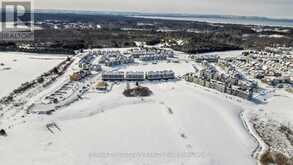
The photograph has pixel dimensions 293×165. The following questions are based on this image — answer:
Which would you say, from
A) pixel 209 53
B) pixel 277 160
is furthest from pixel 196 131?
pixel 209 53

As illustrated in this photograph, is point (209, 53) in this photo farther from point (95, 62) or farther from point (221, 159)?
point (221, 159)

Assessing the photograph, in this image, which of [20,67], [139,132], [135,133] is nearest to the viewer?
[135,133]

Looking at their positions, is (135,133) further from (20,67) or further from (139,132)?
(20,67)

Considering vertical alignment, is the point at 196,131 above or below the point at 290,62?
below

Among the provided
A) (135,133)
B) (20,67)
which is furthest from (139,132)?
(20,67)

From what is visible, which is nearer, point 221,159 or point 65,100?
point 221,159

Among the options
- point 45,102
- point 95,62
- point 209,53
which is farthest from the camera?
point 209,53

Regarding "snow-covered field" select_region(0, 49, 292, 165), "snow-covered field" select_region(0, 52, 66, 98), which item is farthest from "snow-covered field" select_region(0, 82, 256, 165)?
"snow-covered field" select_region(0, 52, 66, 98)
